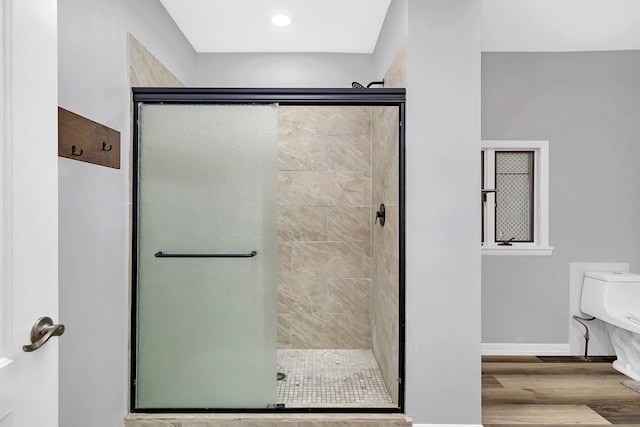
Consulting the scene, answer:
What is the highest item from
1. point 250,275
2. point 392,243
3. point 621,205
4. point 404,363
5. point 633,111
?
point 633,111

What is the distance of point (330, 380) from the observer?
8.96 feet

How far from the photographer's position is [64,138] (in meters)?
1.48

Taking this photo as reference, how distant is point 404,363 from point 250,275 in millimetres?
919

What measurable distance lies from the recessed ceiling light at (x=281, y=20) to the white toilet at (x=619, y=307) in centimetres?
298

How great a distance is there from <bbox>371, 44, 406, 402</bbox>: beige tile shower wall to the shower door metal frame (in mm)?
107

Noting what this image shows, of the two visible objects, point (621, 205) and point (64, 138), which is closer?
point (64, 138)

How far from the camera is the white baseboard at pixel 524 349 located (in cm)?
332

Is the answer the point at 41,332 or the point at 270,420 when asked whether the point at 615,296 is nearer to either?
the point at 270,420

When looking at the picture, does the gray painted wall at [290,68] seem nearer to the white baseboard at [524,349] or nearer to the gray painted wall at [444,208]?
the gray painted wall at [444,208]

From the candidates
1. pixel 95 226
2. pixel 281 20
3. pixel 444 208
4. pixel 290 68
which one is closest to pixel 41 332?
pixel 95 226

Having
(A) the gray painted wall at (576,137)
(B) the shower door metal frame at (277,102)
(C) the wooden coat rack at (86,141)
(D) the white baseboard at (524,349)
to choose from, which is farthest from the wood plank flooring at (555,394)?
(C) the wooden coat rack at (86,141)

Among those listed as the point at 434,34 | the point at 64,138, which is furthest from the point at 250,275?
the point at 434,34

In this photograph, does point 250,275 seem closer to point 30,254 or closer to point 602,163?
point 30,254

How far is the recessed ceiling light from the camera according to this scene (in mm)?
2701
